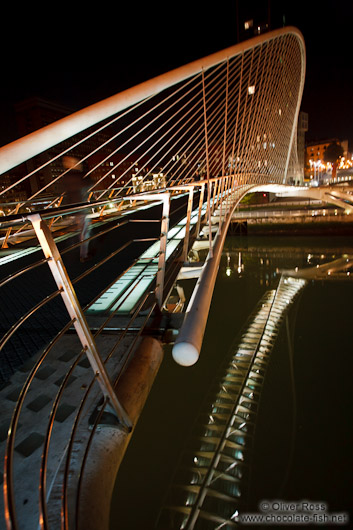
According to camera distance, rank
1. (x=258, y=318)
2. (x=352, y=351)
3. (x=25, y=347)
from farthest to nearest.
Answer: (x=258, y=318) → (x=352, y=351) → (x=25, y=347)

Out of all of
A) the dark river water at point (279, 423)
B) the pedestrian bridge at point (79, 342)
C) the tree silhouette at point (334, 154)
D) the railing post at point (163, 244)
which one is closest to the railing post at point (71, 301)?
the pedestrian bridge at point (79, 342)

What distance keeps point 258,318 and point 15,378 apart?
4271mm

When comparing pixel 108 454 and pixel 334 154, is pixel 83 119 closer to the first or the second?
pixel 108 454

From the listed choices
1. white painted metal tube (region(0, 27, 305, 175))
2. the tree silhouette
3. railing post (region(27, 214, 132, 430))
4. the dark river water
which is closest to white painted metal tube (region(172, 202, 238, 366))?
railing post (region(27, 214, 132, 430))

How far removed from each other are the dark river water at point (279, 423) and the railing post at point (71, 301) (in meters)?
1.28

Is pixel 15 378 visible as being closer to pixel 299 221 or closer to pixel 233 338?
pixel 233 338

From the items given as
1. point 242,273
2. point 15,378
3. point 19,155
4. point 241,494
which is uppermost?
point 19,155

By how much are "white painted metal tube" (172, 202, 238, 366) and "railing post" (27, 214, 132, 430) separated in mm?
365

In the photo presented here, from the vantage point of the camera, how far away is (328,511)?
1925 mm

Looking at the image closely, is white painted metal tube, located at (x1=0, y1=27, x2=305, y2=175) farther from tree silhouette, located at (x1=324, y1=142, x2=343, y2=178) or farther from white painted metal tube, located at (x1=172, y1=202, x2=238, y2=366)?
tree silhouette, located at (x1=324, y1=142, x2=343, y2=178)

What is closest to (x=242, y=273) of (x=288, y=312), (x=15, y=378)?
(x=288, y=312)

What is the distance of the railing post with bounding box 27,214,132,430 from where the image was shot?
860 millimetres

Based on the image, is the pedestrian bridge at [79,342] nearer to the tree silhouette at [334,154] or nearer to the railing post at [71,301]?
the railing post at [71,301]

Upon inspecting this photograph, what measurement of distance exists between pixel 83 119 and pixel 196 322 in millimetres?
1326
